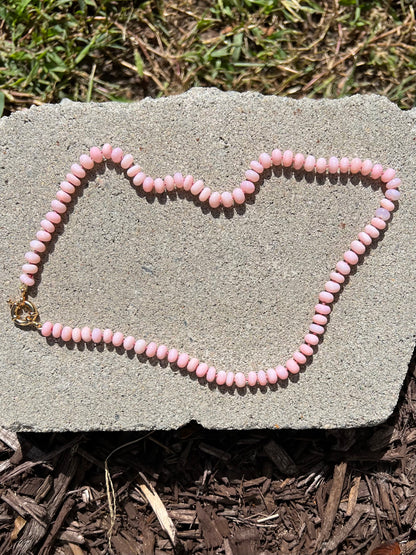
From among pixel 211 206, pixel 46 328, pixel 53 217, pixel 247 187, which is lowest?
pixel 46 328

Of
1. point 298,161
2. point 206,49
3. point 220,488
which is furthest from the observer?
point 206,49

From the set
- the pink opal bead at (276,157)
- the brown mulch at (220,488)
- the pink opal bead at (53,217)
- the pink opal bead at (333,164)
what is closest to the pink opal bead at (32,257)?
the pink opal bead at (53,217)

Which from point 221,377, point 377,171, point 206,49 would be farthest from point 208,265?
point 206,49

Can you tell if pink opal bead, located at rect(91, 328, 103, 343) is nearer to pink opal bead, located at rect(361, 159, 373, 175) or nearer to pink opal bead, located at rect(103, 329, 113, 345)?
pink opal bead, located at rect(103, 329, 113, 345)

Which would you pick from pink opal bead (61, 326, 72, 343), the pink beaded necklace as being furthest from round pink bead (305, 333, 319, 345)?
pink opal bead (61, 326, 72, 343)

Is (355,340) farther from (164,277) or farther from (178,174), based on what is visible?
(178,174)

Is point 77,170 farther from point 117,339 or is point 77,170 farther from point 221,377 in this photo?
point 221,377

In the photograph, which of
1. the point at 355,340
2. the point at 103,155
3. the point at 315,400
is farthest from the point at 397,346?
the point at 103,155

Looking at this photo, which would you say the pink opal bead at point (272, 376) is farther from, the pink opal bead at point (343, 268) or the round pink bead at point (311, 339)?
the pink opal bead at point (343, 268)
